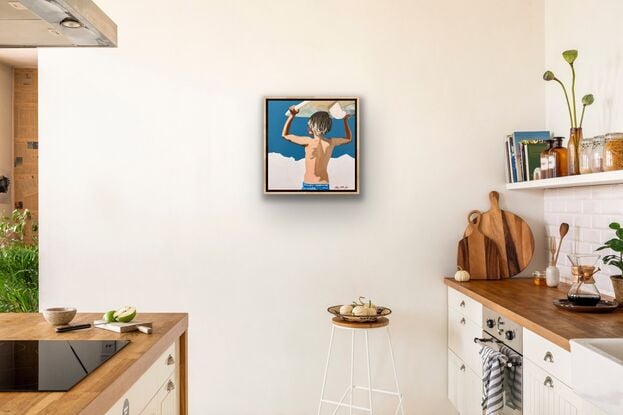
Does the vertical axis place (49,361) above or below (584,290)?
below

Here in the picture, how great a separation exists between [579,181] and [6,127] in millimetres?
5033

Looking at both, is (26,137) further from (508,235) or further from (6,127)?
(508,235)

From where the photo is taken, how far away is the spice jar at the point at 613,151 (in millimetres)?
2721

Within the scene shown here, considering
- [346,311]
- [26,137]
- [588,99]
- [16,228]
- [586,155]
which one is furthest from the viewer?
[26,137]

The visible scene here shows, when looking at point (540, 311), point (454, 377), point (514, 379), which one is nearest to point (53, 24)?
point (540, 311)

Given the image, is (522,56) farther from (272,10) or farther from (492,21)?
(272,10)

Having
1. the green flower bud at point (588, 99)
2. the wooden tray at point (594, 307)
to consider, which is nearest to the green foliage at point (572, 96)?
the green flower bud at point (588, 99)

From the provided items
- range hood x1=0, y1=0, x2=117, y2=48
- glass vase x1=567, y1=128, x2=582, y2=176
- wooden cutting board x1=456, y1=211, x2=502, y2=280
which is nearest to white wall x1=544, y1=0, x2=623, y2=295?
glass vase x1=567, y1=128, x2=582, y2=176

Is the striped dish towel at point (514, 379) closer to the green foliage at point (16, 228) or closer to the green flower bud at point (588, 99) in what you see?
the green flower bud at point (588, 99)

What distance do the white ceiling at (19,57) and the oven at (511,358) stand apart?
440cm

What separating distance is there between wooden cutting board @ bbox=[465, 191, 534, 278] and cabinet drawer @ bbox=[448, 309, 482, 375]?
44cm

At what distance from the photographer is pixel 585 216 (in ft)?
11.3

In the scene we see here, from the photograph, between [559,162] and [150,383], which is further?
[559,162]

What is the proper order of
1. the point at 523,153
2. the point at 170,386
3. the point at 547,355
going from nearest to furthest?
the point at 547,355 → the point at 170,386 → the point at 523,153
